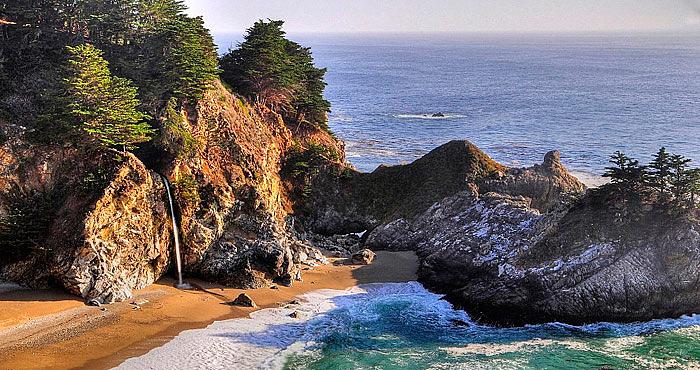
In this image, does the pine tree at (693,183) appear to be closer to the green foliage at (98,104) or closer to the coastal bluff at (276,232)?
the coastal bluff at (276,232)

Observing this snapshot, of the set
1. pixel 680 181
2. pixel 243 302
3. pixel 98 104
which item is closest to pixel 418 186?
pixel 243 302

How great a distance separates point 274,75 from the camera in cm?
5434

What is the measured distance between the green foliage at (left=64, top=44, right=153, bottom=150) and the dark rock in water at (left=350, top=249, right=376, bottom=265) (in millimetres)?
17591

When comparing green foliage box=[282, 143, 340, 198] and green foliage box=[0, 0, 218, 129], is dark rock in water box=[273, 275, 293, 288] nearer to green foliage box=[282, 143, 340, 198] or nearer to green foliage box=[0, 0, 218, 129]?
green foliage box=[282, 143, 340, 198]

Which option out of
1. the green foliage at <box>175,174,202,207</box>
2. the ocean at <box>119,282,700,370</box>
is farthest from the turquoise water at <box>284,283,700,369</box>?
the green foliage at <box>175,174,202,207</box>

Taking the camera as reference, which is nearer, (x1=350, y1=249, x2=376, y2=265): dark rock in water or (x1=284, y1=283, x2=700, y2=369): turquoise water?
(x1=284, y1=283, x2=700, y2=369): turquoise water

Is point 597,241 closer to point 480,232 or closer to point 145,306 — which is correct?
point 480,232

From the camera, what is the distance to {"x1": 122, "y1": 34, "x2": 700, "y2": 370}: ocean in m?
31.7

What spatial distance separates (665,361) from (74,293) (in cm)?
3271

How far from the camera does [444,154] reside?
5447 cm

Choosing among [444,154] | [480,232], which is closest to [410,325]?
[480,232]

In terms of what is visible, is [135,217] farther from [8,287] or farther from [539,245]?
[539,245]

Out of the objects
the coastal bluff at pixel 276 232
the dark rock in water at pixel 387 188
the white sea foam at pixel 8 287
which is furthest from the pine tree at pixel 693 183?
the white sea foam at pixel 8 287

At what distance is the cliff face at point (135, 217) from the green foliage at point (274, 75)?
876cm
